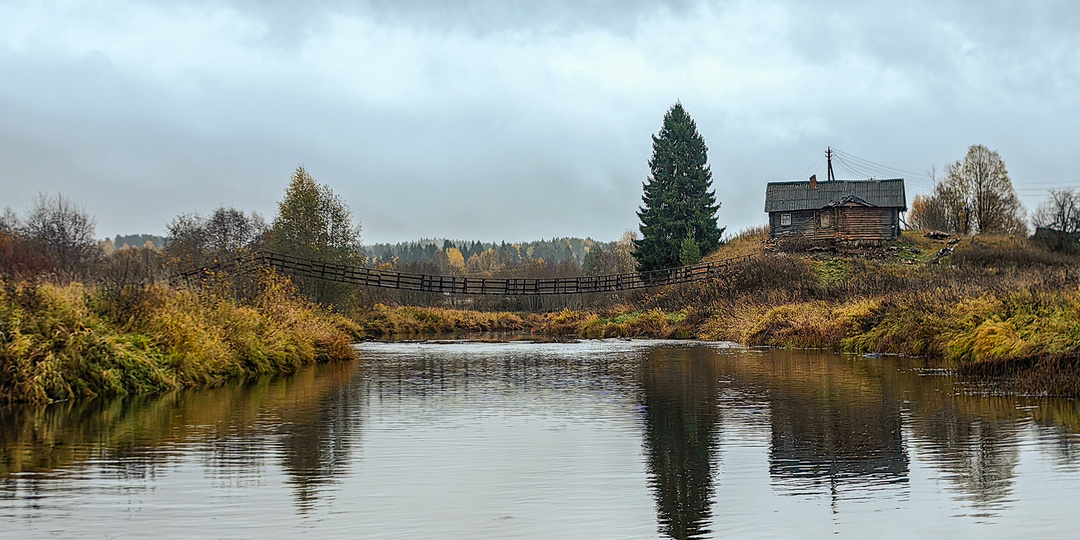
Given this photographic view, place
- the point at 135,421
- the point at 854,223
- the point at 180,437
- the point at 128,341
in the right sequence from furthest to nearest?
1. the point at 854,223
2. the point at 128,341
3. the point at 135,421
4. the point at 180,437

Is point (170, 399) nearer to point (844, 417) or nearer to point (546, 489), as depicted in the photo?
point (546, 489)

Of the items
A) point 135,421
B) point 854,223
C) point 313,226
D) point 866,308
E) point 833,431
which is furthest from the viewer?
point 854,223

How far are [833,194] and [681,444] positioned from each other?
6407 centimetres

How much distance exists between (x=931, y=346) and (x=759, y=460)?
1694cm

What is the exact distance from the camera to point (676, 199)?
71750 mm

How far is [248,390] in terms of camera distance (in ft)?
60.1

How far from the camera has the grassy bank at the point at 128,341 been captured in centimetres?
1493

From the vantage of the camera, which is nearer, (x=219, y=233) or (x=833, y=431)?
(x=833, y=431)

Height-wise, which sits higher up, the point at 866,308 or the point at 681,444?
the point at 866,308

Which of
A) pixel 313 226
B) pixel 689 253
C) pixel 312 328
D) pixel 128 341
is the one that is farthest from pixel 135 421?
pixel 689 253

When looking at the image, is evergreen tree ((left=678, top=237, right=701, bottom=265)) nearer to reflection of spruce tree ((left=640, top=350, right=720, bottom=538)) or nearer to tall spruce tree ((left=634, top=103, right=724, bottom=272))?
Result: tall spruce tree ((left=634, top=103, right=724, bottom=272))

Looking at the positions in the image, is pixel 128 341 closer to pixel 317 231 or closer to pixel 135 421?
pixel 135 421

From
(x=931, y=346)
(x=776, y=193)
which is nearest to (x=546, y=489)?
(x=931, y=346)

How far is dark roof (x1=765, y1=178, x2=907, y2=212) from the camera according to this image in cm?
6925
